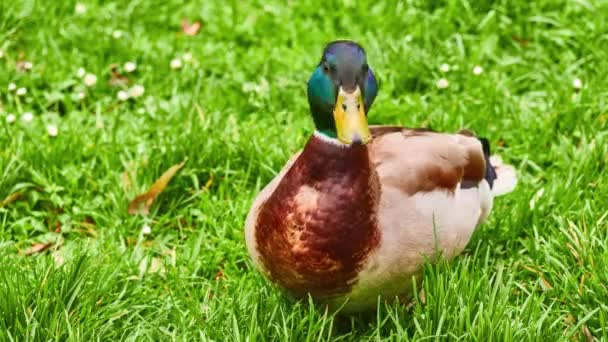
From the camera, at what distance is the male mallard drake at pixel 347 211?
9.23 feet

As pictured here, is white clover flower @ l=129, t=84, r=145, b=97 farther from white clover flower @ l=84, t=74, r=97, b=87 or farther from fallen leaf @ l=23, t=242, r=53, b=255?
fallen leaf @ l=23, t=242, r=53, b=255

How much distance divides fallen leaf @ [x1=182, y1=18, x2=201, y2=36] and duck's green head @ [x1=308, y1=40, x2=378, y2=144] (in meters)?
2.34

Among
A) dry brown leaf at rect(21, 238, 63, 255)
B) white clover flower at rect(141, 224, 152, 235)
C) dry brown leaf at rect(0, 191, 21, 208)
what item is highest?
dry brown leaf at rect(0, 191, 21, 208)

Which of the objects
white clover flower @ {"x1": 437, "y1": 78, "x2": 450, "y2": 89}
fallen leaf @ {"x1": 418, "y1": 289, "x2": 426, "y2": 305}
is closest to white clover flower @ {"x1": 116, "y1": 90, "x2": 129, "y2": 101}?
white clover flower @ {"x1": 437, "y1": 78, "x2": 450, "y2": 89}

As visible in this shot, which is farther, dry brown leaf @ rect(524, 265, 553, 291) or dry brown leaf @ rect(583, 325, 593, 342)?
dry brown leaf @ rect(524, 265, 553, 291)

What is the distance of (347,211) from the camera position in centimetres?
289

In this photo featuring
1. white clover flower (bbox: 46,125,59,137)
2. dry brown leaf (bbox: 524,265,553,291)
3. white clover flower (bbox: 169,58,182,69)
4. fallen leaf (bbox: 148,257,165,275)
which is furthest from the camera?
white clover flower (bbox: 169,58,182,69)

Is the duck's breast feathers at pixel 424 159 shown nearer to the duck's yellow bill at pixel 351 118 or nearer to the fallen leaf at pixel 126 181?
the duck's yellow bill at pixel 351 118

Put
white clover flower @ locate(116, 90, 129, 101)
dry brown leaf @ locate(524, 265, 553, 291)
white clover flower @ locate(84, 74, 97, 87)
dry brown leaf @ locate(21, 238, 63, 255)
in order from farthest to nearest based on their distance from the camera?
white clover flower @ locate(84, 74, 97, 87), white clover flower @ locate(116, 90, 129, 101), dry brown leaf @ locate(21, 238, 63, 255), dry brown leaf @ locate(524, 265, 553, 291)

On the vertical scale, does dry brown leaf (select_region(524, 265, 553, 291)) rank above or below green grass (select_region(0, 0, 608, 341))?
below

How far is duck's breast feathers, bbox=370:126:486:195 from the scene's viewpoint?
313cm

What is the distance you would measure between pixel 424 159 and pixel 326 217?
0.49 m

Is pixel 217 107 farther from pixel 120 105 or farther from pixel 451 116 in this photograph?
pixel 451 116

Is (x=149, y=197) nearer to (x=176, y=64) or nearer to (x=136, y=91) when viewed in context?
(x=136, y=91)
